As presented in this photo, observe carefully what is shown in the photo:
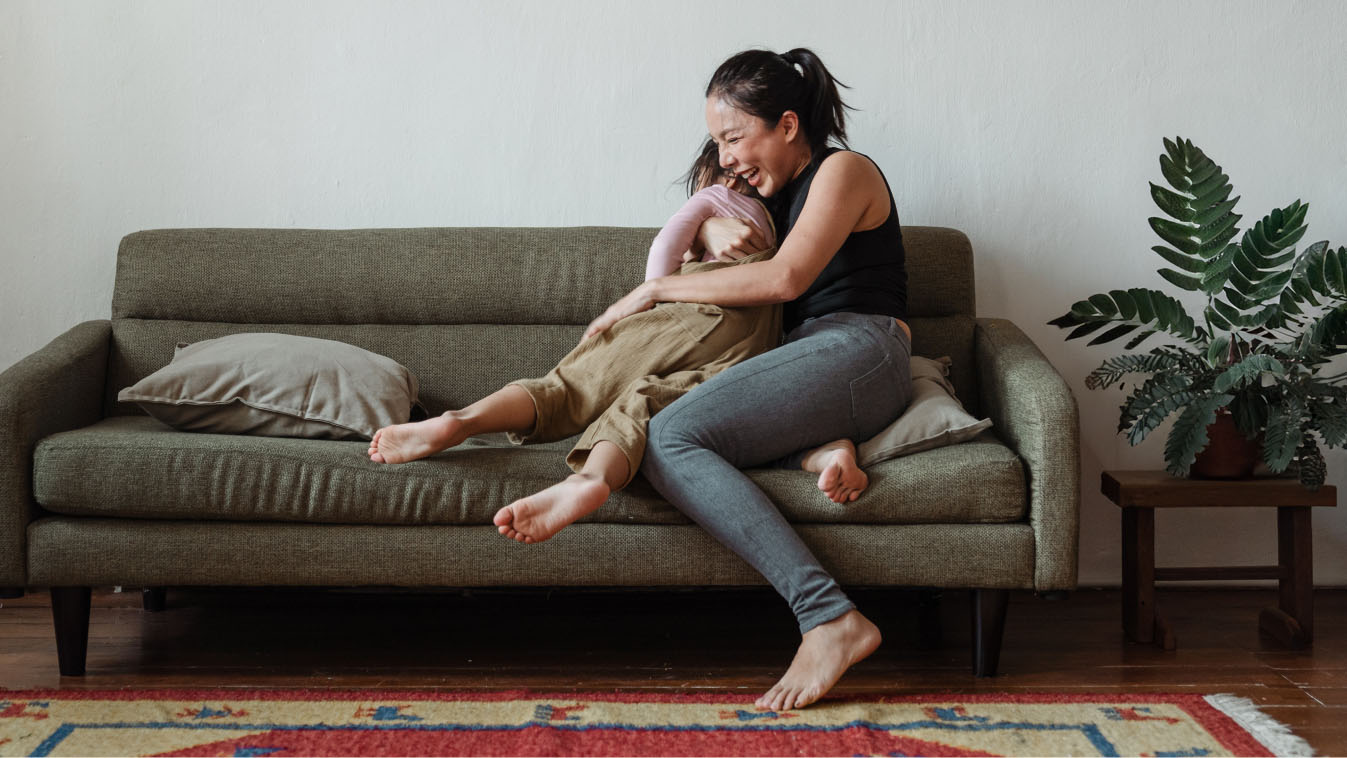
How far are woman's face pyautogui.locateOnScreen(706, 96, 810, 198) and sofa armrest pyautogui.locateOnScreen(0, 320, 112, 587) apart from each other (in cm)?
133

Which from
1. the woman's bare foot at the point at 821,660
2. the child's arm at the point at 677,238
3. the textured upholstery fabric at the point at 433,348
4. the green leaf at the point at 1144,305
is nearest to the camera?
the woman's bare foot at the point at 821,660

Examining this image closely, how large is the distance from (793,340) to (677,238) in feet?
1.00

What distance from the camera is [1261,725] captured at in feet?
5.23

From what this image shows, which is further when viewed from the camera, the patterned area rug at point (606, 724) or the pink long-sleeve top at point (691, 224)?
the pink long-sleeve top at point (691, 224)

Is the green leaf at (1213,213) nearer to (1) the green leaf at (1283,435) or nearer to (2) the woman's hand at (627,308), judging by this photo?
(1) the green leaf at (1283,435)

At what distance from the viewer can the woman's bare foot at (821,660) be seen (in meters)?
1.65

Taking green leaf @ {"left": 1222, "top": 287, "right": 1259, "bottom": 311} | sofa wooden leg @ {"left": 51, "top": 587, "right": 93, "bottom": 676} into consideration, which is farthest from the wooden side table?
sofa wooden leg @ {"left": 51, "top": 587, "right": 93, "bottom": 676}

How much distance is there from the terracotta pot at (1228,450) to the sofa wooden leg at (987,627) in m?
0.59

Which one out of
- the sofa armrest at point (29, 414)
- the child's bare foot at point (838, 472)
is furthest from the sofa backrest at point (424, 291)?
the child's bare foot at point (838, 472)

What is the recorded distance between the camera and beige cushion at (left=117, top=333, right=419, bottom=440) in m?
1.96

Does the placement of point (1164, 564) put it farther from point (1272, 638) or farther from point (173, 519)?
point (173, 519)

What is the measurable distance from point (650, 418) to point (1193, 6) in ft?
5.81

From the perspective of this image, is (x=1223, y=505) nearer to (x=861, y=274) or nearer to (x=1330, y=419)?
(x=1330, y=419)

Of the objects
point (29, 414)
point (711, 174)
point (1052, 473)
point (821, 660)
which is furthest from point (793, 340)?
point (29, 414)
